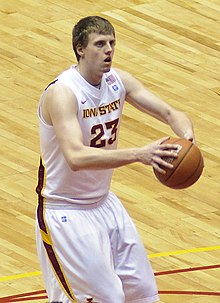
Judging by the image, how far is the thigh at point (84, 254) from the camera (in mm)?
7246

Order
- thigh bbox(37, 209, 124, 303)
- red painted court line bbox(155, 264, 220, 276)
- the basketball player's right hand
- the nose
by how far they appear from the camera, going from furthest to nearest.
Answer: red painted court line bbox(155, 264, 220, 276), thigh bbox(37, 209, 124, 303), the nose, the basketball player's right hand

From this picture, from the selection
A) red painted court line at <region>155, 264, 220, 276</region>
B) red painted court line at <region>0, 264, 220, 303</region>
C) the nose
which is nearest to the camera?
the nose

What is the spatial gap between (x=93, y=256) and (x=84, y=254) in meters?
0.06

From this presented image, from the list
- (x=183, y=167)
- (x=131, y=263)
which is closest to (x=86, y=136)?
(x=183, y=167)

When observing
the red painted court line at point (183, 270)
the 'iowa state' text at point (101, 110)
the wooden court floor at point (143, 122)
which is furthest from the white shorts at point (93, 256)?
the red painted court line at point (183, 270)

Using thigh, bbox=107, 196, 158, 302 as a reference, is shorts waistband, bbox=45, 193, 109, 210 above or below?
above

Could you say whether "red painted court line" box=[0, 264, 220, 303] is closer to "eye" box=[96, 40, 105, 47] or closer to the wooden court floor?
the wooden court floor

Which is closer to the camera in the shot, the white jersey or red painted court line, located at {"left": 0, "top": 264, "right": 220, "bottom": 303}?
the white jersey

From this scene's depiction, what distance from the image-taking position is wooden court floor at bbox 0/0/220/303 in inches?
357

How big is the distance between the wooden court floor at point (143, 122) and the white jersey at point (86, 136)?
148 centimetres

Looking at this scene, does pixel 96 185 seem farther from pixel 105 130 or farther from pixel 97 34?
pixel 97 34

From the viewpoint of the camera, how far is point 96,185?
7.34m

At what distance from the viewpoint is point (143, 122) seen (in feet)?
36.6

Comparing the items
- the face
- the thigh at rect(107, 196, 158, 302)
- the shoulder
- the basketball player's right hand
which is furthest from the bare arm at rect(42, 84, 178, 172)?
the thigh at rect(107, 196, 158, 302)
